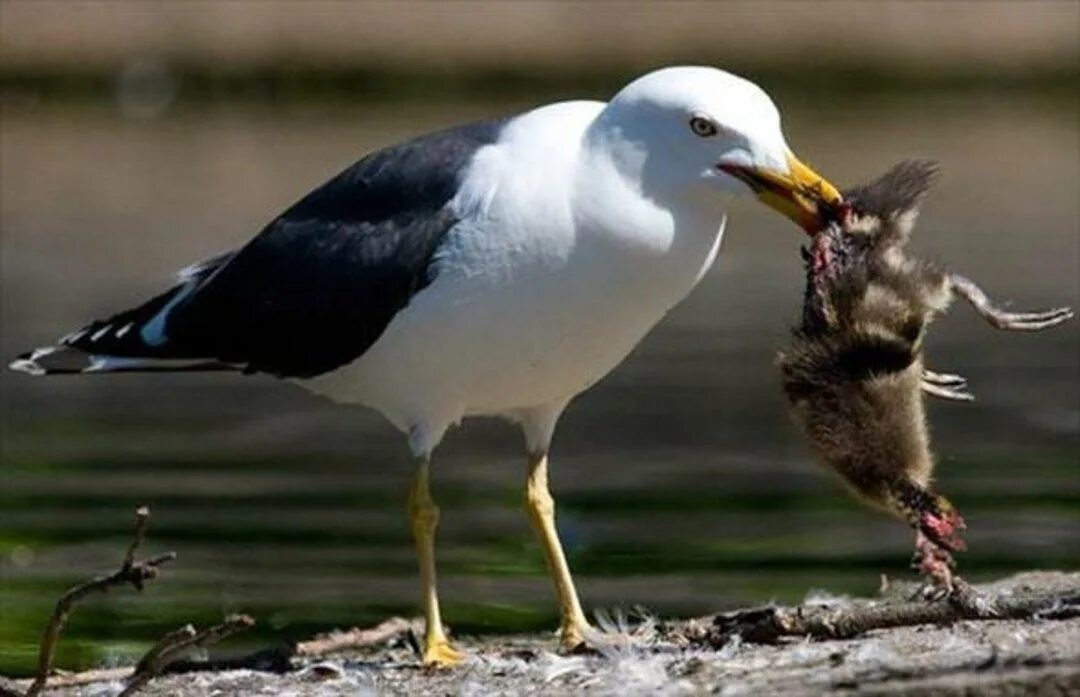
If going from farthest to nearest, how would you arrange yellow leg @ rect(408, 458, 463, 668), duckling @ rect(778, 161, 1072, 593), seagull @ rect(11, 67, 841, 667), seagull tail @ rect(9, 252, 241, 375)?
1. seagull tail @ rect(9, 252, 241, 375)
2. yellow leg @ rect(408, 458, 463, 668)
3. seagull @ rect(11, 67, 841, 667)
4. duckling @ rect(778, 161, 1072, 593)

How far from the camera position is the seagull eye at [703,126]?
29.0 feet

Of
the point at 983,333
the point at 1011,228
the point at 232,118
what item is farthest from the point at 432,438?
the point at 232,118

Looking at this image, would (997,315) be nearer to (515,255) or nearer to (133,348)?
(515,255)

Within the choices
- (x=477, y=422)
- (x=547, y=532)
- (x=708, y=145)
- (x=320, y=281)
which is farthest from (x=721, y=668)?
(x=477, y=422)

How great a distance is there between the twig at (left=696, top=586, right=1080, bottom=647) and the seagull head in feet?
3.50

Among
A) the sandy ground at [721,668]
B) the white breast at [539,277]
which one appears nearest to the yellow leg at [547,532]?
the sandy ground at [721,668]

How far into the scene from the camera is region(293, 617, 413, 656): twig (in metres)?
9.62

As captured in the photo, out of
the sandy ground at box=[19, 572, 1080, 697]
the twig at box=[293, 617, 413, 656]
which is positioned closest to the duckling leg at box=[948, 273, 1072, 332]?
the sandy ground at box=[19, 572, 1080, 697]

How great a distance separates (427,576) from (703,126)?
63.9 inches

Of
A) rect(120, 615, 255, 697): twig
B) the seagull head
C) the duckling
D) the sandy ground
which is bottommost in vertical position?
the sandy ground

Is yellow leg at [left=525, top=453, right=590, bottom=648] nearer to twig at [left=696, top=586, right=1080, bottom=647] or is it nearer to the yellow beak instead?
twig at [left=696, top=586, right=1080, bottom=647]

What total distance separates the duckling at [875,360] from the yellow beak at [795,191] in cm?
Result: 4

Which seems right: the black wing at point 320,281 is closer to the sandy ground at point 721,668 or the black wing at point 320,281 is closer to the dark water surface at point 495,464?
the sandy ground at point 721,668

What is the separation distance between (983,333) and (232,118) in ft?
44.2
